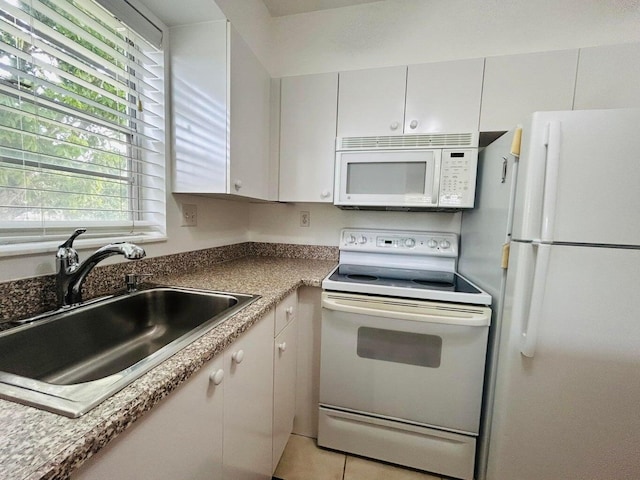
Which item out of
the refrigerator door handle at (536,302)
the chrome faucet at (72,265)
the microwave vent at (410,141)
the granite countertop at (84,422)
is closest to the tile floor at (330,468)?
the refrigerator door handle at (536,302)

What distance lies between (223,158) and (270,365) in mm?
927

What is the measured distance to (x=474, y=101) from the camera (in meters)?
1.48

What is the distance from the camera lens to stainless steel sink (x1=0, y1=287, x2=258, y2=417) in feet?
1.62

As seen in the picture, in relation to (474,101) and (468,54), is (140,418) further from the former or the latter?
(468,54)

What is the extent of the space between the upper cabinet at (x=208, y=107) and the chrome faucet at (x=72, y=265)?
53cm

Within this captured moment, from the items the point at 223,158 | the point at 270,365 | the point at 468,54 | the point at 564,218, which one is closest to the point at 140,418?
the point at 270,365

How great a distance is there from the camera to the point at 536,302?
0.99 m

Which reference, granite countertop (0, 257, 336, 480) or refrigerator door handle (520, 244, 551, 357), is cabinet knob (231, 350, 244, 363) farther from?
refrigerator door handle (520, 244, 551, 357)

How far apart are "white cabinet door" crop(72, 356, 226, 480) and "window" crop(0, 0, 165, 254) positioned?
673mm

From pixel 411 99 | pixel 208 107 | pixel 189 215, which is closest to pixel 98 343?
pixel 189 215

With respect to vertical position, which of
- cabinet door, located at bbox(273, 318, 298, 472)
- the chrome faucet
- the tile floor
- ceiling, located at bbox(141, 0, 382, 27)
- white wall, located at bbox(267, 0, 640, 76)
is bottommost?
the tile floor

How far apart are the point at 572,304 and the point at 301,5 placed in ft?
7.23

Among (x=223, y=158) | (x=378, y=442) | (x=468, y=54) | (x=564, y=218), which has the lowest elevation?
(x=378, y=442)

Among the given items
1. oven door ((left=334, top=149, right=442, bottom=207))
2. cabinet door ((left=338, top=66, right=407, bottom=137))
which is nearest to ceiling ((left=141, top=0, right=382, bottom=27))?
cabinet door ((left=338, top=66, right=407, bottom=137))
